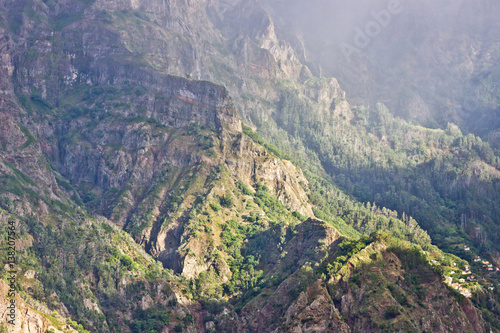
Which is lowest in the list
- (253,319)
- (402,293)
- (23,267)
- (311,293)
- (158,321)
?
(23,267)

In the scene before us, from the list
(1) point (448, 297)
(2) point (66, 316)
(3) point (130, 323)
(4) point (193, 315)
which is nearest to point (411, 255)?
(1) point (448, 297)

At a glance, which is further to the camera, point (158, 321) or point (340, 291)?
point (158, 321)

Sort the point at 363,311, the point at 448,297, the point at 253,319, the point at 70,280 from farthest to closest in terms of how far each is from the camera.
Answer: the point at 70,280
the point at 253,319
the point at 448,297
the point at 363,311

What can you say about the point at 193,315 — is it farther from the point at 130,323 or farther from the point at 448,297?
the point at 448,297

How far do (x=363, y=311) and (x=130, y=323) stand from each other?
75576 millimetres

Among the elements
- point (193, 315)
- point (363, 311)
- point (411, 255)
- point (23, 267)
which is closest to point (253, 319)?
point (193, 315)

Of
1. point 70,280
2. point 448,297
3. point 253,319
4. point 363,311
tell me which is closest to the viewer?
point 363,311

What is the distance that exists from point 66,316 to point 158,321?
91.3 feet

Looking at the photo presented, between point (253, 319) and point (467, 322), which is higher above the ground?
point (467, 322)

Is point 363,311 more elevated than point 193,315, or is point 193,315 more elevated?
point 363,311

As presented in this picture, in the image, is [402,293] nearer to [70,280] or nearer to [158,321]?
[158,321]

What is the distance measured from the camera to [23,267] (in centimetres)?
18675

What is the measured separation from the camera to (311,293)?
16388 cm

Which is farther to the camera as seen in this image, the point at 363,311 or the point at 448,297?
the point at 448,297
